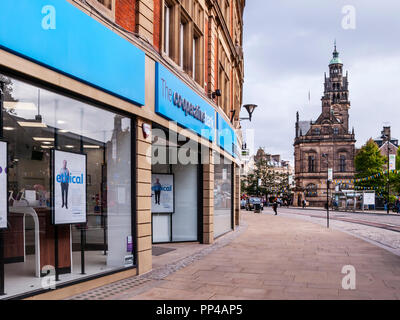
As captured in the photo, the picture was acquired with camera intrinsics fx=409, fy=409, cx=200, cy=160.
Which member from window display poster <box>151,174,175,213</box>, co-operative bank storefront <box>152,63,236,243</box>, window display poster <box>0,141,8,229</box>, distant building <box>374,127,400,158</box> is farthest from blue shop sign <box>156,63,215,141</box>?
distant building <box>374,127,400,158</box>

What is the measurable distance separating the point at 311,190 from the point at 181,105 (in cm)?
8407

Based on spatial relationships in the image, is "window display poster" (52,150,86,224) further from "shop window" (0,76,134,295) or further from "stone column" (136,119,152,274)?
"stone column" (136,119,152,274)

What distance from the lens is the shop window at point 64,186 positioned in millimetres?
5805

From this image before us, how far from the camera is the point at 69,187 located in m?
6.63

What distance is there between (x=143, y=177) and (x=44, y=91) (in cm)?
299

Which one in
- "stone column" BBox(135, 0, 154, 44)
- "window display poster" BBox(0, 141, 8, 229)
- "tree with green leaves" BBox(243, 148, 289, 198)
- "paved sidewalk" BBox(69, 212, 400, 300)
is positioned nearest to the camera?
"window display poster" BBox(0, 141, 8, 229)

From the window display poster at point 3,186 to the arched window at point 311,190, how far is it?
8904cm

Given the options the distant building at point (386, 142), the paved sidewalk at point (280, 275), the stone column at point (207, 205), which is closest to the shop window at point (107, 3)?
the paved sidewalk at point (280, 275)

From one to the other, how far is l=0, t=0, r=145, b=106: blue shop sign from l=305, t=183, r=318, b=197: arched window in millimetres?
86154

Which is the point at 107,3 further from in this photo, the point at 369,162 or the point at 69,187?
the point at 369,162

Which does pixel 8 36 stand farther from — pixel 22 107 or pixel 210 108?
pixel 210 108

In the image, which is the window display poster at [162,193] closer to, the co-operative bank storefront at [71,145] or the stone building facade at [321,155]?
the co-operative bank storefront at [71,145]

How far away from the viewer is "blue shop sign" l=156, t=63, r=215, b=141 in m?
9.17

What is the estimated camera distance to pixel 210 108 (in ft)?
46.2
